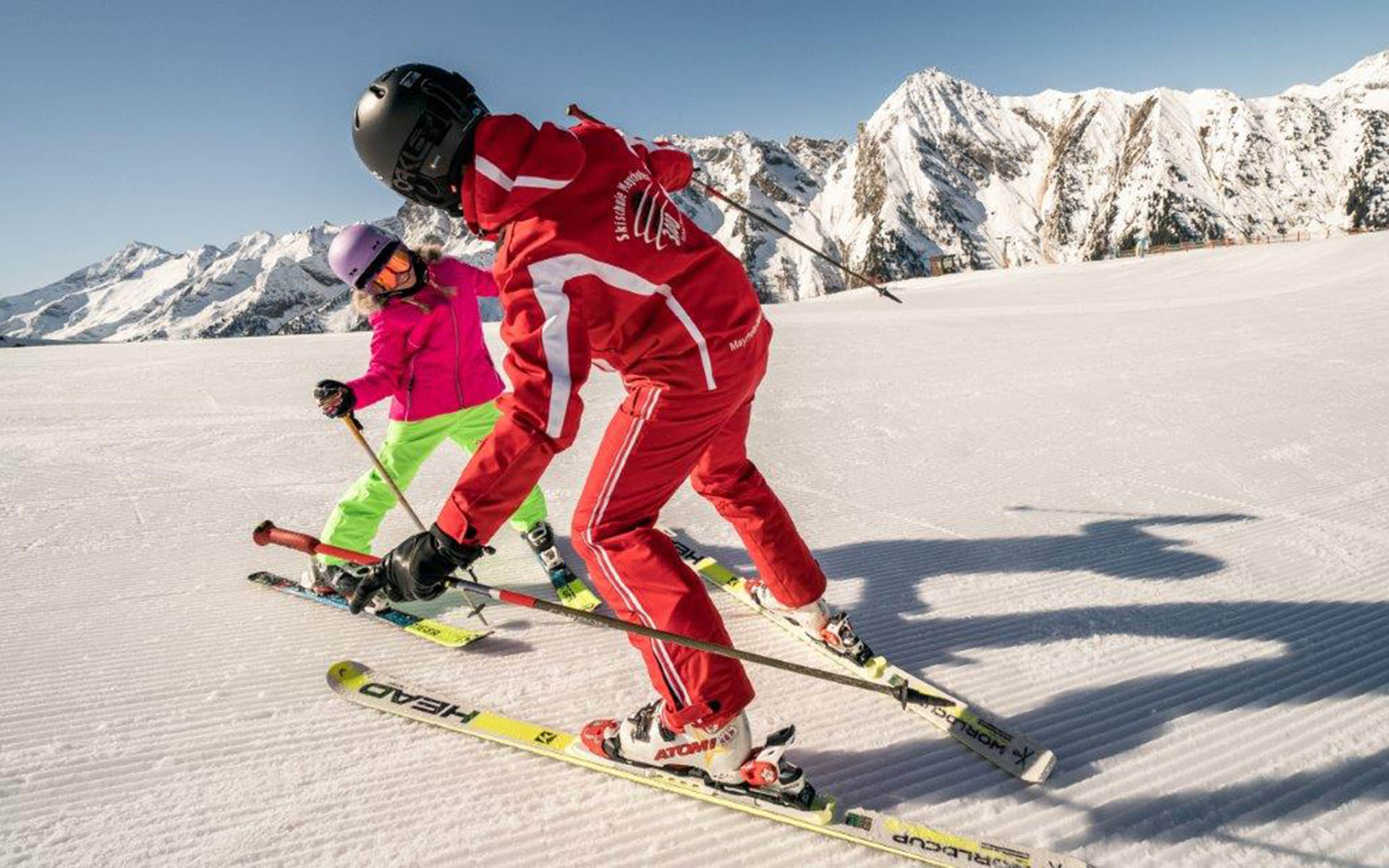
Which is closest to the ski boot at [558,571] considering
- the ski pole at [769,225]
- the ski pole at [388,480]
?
the ski pole at [388,480]

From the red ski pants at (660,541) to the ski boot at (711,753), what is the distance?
8cm

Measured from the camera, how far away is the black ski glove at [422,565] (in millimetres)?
2131

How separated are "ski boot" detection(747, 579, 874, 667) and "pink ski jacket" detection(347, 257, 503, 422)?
2120 mm

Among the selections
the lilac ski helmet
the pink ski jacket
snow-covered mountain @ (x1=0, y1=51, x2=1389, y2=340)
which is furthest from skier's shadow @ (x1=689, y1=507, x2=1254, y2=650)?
snow-covered mountain @ (x1=0, y1=51, x2=1389, y2=340)

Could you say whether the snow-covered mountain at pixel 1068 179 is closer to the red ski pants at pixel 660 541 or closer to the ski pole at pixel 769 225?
the ski pole at pixel 769 225

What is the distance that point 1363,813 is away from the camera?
2082 millimetres

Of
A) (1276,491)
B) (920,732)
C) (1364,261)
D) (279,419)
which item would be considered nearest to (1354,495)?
(1276,491)

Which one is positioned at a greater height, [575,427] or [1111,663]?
[575,427]

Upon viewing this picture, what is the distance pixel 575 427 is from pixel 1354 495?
5339 mm

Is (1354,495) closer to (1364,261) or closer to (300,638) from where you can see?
(300,638)

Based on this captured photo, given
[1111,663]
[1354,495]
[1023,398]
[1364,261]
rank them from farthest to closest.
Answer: [1364,261] → [1023,398] → [1354,495] → [1111,663]

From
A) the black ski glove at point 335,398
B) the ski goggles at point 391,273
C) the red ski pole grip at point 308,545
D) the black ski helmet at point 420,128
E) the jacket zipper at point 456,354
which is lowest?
the red ski pole grip at point 308,545

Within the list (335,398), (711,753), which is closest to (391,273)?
(335,398)

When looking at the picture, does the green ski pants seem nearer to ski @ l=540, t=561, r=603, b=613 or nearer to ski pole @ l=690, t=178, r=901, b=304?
ski @ l=540, t=561, r=603, b=613
